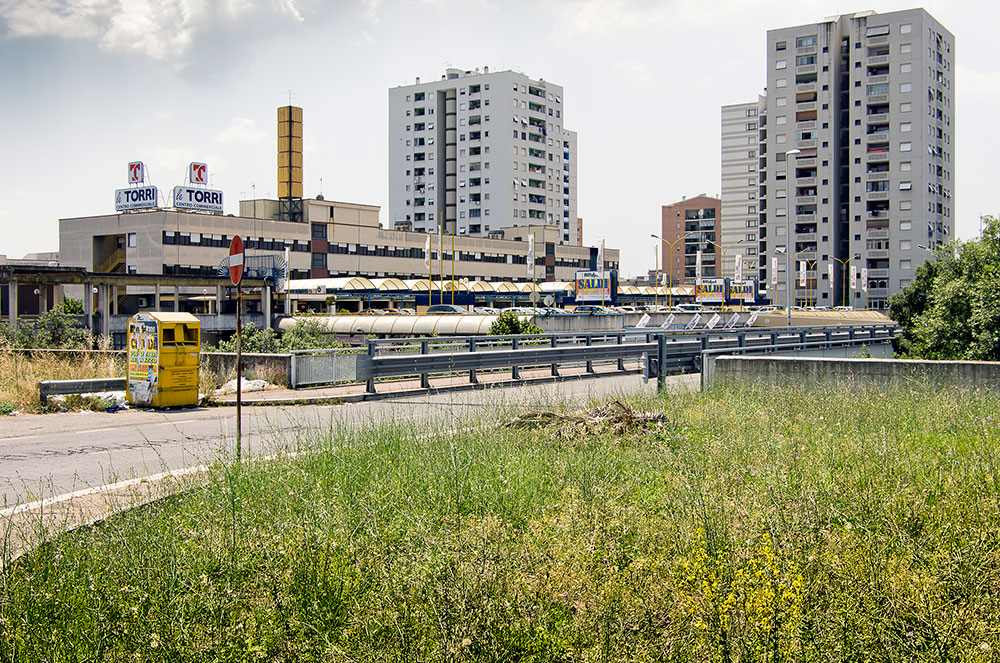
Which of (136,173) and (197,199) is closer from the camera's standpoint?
(136,173)

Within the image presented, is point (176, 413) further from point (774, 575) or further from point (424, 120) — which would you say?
point (424, 120)

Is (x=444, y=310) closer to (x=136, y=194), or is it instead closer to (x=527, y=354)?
(x=136, y=194)

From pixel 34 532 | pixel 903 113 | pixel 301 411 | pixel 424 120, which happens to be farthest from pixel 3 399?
pixel 424 120

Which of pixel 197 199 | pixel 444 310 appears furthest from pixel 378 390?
pixel 197 199

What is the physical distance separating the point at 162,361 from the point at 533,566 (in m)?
14.0

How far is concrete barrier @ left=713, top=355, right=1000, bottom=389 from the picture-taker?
14.9m

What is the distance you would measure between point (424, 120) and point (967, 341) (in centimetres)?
13175

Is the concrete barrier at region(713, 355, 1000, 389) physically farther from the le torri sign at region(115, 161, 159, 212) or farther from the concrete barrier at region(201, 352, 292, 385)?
the le torri sign at region(115, 161, 159, 212)

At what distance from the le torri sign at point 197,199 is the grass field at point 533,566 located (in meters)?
83.4

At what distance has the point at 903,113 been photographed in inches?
4092

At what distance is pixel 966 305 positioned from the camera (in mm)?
25984

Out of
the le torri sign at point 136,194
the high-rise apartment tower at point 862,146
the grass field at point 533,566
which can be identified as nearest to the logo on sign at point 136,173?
the le torri sign at point 136,194

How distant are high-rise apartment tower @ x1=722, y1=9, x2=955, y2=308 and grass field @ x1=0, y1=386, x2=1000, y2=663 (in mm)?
98308

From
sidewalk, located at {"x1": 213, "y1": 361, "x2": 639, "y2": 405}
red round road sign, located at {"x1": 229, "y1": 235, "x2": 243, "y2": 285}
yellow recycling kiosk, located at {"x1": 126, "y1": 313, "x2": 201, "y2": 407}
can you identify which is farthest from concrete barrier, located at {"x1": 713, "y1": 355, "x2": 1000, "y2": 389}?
yellow recycling kiosk, located at {"x1": 126, "y1": 313, "x2": 201, "y2": 407}
